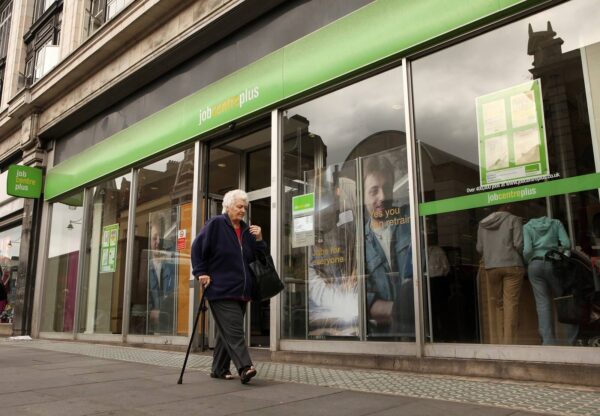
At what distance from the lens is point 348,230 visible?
654 centimetres

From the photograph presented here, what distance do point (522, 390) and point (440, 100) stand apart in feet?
10.2

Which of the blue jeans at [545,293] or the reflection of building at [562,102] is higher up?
the reflection of building at [562,102]

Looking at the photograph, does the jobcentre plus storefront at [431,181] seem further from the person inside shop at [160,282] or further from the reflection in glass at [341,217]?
the person inside shop at [160,282]

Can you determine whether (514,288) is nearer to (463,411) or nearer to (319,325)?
(463,411)

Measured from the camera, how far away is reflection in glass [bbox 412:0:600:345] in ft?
15.4

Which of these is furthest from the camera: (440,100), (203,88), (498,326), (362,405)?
(203,88)

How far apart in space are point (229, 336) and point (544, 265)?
9.39 feet

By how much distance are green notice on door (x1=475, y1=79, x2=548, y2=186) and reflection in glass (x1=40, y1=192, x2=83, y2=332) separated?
947 cm

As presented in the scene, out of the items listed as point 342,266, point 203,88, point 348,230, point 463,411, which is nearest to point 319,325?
point 342,266

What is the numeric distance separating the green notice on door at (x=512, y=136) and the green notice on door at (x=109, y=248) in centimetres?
769

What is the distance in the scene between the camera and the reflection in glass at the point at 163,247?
8.79m

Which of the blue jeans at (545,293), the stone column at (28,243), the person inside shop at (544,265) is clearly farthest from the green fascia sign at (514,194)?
the stone column at (28,243)

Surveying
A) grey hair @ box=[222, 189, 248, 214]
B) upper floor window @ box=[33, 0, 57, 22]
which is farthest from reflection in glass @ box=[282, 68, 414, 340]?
upper floor window @ box=[33, 0, 57, 22]

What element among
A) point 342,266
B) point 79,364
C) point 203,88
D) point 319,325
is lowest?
point 79,364
